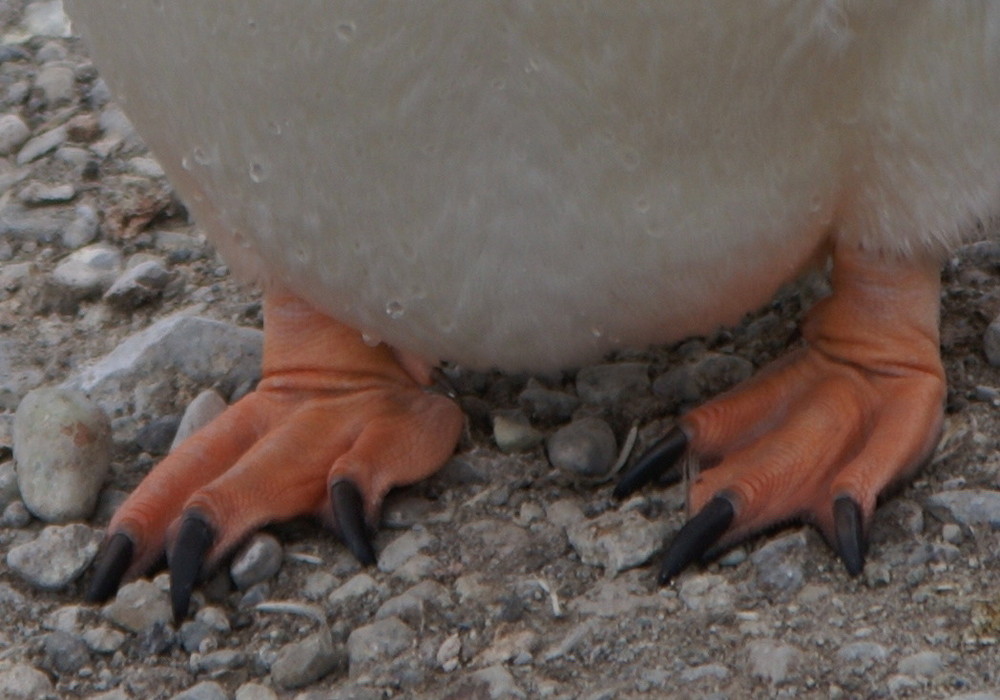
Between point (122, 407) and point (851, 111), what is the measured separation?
3.87 ft

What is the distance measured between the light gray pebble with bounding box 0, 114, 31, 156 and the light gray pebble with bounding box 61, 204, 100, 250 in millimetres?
381

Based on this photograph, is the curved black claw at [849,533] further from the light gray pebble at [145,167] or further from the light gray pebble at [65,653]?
the light gray pebble at [145,167]

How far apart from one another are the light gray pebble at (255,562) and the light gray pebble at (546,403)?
0.46m

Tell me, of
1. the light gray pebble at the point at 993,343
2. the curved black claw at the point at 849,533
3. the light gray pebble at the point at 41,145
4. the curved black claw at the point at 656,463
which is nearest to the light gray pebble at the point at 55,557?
the curved black claw at the point at 656,463

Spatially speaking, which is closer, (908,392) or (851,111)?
(851,111)

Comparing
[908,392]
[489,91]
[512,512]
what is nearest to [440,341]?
[512,512]

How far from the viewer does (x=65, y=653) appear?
193 cm

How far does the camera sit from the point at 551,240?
6.16ft

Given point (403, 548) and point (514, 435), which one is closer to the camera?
point (403, 548)

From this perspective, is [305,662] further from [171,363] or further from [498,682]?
[171,363]

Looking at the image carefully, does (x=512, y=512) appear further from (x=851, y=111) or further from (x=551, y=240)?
(x=851, y=111)

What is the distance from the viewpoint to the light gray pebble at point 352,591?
6.57 feet

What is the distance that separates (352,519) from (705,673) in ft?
1.80

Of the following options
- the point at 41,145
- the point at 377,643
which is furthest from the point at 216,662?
the point at 41,145
